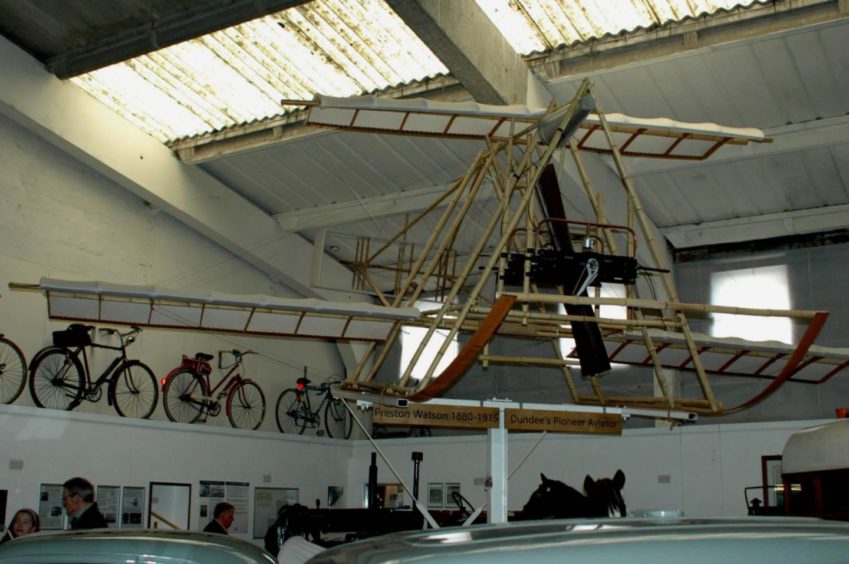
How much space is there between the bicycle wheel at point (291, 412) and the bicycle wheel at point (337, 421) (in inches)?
27.6

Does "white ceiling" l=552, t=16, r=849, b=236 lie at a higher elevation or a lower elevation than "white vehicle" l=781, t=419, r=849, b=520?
higher

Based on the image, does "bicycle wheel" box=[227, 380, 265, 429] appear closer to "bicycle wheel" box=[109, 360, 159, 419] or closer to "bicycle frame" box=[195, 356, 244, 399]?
"bicycle frame" box=[195, 356, 244, 399]

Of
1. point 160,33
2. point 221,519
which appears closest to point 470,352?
point 221,519

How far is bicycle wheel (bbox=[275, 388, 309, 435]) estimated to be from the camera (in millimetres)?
16969

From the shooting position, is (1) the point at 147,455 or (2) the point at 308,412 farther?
(2) the point at 308,412

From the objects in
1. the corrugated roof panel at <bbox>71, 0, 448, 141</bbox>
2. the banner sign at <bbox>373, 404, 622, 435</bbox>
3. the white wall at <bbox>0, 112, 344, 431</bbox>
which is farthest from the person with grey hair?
the corrugated roof panel at <bbox>71, 0, 448, 141</bbox>

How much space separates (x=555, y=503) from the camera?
7.66 m

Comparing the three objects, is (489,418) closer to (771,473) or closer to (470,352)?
(470,352)

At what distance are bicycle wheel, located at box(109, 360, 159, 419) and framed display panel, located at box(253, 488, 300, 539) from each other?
2491mm

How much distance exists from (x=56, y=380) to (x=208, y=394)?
9.38ft

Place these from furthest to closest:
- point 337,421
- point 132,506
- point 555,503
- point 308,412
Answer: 1. point 337,421
2. point 308,412
3. point 132,506
4. point 555,503

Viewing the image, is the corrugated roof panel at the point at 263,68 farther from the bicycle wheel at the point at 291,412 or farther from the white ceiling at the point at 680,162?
the bicycle wheel at the point at 291,412

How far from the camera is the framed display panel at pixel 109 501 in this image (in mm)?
12867

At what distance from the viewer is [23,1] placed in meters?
11.6
